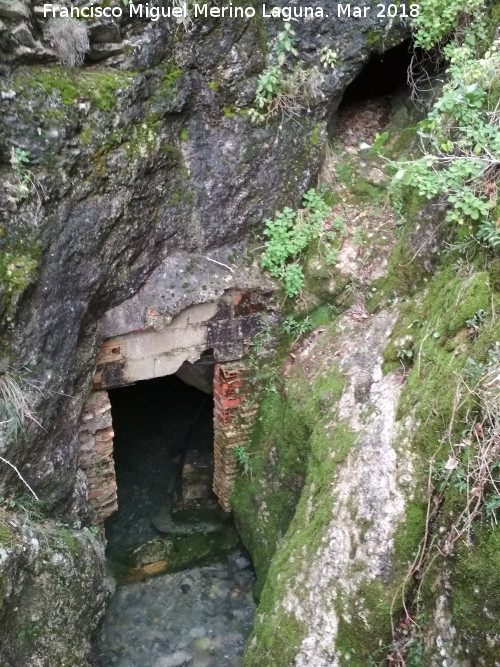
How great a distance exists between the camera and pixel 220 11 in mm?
4113

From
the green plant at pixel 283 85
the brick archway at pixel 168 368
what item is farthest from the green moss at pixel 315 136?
the brick archway at pixel 168 368

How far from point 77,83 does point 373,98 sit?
2948 millimetres

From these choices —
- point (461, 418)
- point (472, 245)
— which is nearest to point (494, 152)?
point (472, 245)

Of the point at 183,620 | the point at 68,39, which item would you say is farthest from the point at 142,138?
the point at 183,620

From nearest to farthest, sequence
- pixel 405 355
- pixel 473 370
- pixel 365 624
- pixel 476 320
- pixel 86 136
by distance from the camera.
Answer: pixel 473 370, pixel 365 624, pixel 476 320, pixel 405 355, pixel 86 136

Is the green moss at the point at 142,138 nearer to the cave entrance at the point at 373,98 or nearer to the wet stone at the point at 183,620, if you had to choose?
the cave entrance at the point at 373,98

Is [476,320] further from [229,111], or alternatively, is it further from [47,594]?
[47,594]

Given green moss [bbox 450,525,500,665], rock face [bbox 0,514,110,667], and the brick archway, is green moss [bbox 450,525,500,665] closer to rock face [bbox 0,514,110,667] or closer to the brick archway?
rock face [bbox 0,514,110,667]

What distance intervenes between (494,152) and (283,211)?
6.04ft

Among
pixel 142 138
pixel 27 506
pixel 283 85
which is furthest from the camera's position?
pixel 283 85

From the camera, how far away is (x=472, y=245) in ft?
11.2

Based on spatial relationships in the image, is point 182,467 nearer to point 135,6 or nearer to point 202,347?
point 202,347

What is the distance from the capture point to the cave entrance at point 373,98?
515cm

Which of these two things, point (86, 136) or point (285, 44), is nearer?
point (86, 136)
